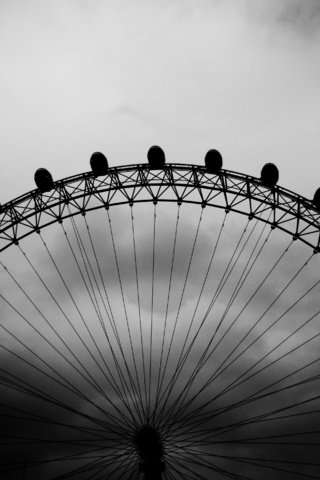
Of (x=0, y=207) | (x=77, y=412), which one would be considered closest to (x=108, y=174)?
(x=0, y=207)

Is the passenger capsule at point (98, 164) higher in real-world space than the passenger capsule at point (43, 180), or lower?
higher

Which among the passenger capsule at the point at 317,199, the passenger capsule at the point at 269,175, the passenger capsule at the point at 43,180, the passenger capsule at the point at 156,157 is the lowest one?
the passenger capsule at the point at 43,180

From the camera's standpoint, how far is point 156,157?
22.4 metres

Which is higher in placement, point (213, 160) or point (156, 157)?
point (213, 160)

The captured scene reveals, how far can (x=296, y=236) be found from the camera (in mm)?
22156

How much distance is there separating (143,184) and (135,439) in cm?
1000

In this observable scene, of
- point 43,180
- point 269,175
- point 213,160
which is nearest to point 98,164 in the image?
point 43,180

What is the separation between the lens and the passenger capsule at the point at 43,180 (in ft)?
72.2

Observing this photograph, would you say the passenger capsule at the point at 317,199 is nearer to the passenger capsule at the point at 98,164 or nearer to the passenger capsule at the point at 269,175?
the passenger capsule at the point at 269,175

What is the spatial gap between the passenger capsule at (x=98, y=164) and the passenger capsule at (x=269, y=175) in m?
6.43

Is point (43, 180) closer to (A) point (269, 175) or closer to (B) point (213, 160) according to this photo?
(B) point (213, 160)

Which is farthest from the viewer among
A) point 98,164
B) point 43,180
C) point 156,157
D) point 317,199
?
point 156,157

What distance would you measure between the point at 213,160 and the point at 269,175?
7.74ft

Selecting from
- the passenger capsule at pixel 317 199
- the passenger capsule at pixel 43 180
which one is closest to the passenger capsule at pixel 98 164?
the passenger capsule at pixel 43 180
